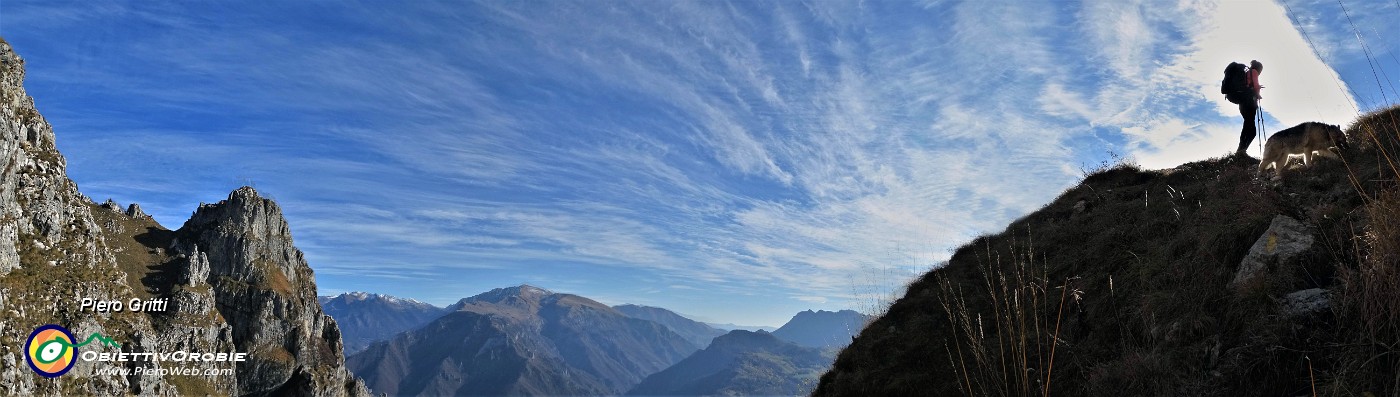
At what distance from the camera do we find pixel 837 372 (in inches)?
525

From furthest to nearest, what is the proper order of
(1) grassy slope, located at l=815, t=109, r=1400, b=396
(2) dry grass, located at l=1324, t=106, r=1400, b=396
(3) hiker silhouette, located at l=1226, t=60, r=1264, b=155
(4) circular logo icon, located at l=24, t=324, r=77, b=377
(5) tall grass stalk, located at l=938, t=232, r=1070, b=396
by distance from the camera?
1. (4) circular logo icon, located at l=24, t=324, r=77, b=377
2. (3) hiker silhouette, located at l=1226, t=60, r=1264, b=155
3. (5) tall grass stalk, located at l=938, t=232, r=1070, b=396
4. (1) grassy slope, located at l=815, t=109, r=1400, b=396
5. (2) dry grass, located at l=1324, t=106, r=1400, b=396

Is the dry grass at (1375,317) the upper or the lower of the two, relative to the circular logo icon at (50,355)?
lower

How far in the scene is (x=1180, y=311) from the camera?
700cm

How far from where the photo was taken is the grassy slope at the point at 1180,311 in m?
4.36

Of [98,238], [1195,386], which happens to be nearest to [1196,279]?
[1195,386]

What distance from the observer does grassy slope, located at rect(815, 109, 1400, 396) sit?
436 cm

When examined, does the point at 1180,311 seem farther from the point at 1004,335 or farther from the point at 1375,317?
the point at 1004,335

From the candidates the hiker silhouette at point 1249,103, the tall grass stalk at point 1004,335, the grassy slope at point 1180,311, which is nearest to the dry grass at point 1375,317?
the grassy slope at point 1180,311

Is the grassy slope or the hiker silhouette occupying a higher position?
the hiker silhouette

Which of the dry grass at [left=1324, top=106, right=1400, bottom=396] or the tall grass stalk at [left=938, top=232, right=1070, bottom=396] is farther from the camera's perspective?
the tall grass stalk at [left=938, top=232, right=1070, bottom=396]

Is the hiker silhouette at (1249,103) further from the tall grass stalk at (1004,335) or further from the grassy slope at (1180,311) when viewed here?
the tall grass stalk at (1004,335)

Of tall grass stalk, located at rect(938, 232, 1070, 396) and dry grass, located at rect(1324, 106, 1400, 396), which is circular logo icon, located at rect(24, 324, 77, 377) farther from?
dry grass, located at rect(1324, 106, 1400, 396)

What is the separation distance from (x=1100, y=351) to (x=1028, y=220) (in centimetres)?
1097

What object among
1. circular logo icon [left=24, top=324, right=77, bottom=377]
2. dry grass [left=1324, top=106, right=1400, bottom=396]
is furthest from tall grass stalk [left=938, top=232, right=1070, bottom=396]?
circular logo icon [left=24, top=324, right=77, bottom=377]
